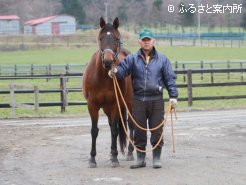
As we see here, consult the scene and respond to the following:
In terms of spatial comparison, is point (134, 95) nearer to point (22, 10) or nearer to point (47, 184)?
point (47, 184)

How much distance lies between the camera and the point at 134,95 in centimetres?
914

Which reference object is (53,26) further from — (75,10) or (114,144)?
(114,144)

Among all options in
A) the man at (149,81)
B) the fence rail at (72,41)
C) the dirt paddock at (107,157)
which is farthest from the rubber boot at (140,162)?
the fence rail at (72,41)

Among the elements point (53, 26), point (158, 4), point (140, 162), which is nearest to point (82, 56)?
point (53, 26)

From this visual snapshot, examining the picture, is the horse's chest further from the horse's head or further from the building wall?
the building wall

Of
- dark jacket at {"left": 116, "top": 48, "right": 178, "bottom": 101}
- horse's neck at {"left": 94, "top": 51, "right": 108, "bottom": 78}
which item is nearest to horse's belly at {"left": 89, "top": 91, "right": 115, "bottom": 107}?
horse's neck at {"left": 94, "top": 51, "right": 108, "bottom": 78}

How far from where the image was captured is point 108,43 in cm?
884

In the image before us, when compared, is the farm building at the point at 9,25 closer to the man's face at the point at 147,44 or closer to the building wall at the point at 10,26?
the building wall at the point at 10,26

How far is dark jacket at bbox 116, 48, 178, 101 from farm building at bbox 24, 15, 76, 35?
10012cm

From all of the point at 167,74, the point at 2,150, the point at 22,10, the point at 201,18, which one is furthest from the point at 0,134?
the point at 22,10

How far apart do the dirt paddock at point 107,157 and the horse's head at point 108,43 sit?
159cm

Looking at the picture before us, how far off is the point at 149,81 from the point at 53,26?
102 metres

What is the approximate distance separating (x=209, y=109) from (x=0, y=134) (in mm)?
8161

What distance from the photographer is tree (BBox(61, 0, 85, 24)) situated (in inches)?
4956
